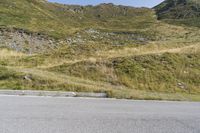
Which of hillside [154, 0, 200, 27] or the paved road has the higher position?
hillside [154, 0, 200, 27]

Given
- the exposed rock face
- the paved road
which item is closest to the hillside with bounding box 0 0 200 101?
the exposed rock face

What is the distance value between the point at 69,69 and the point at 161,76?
16.6ft

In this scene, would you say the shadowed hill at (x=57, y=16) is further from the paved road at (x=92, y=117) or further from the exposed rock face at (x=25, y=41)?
the paved road at (x=92, y=117)

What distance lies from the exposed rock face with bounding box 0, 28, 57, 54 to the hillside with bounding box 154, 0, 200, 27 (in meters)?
49.3

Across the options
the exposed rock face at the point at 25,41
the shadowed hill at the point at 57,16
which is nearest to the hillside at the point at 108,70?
the exposed rock face at the point at 25,41

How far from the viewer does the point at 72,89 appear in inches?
674

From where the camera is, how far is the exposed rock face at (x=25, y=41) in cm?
4069

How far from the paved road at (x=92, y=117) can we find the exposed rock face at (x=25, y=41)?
1094 inches

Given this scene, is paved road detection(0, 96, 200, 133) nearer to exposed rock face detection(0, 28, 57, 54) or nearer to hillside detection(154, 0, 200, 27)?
exposed rock face detection(0, 28, 57, 54)

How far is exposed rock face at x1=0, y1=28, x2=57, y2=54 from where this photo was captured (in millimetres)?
40688

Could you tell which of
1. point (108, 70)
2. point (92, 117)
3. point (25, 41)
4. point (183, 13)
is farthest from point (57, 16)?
point (92, 117)

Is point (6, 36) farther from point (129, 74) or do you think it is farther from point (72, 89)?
point (72, 89)

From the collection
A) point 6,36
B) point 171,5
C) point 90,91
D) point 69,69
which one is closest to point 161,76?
point 69,69

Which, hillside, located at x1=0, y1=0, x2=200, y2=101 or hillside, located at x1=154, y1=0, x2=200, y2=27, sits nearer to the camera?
hillside, located at x1=0, y1=0, x2=200, y2=101
